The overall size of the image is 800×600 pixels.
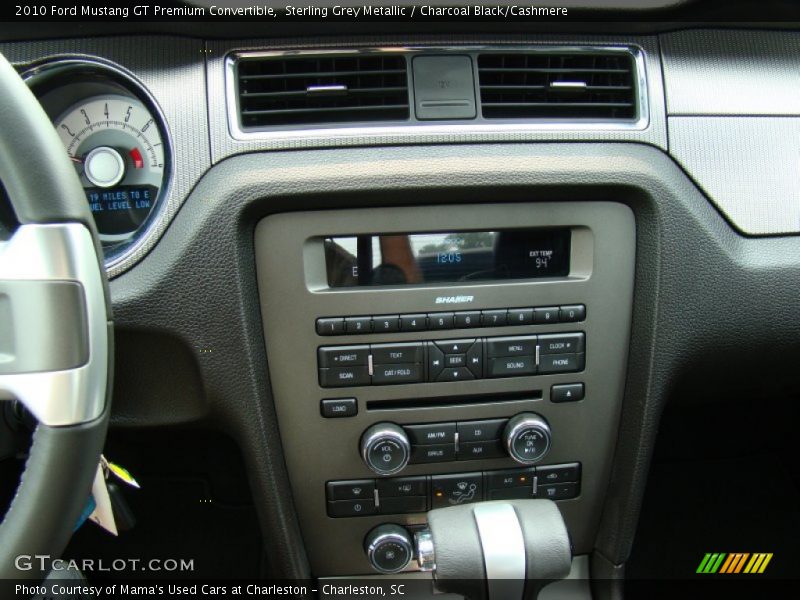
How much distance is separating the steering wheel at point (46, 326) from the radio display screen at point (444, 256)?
1.33 feet

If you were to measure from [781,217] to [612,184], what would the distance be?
318mm

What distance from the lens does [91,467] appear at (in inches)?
Result: 29.9

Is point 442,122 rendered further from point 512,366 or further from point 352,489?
point 352,489

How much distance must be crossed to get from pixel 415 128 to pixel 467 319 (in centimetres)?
31

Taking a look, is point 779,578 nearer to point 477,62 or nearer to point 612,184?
point 612,184

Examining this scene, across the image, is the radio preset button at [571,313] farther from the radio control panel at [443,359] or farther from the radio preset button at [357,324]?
the radio preset button at [357,324]

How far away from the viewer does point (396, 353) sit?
1.08m

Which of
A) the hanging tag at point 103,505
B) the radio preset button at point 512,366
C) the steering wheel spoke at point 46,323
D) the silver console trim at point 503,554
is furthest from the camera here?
the radio preset button at point 512,366

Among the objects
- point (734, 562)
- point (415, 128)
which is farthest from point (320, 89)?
point (734, 562)

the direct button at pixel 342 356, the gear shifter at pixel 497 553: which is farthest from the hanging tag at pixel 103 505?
the gear shifter at pixel 497 553

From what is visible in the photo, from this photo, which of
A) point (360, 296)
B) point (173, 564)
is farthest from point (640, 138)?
point (173, 564)

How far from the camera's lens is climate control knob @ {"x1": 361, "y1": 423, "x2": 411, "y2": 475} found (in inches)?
43.4

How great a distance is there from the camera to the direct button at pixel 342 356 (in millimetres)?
1082

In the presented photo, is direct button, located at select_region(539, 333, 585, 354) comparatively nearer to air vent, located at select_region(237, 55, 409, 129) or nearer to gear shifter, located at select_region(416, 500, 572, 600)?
gear shifter, located at select_region(416, 500, 572, 600)
